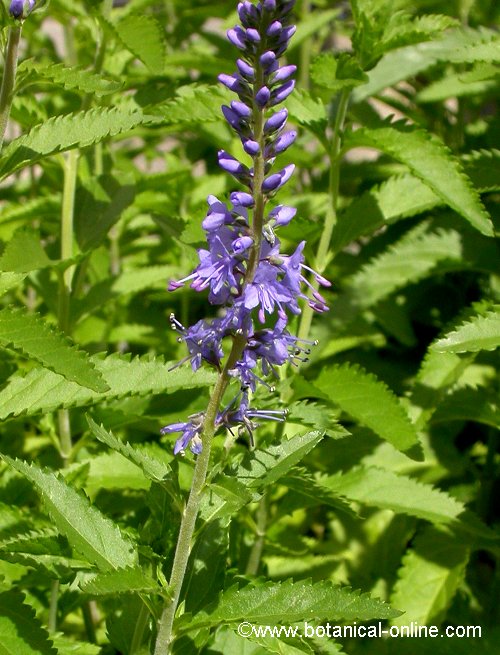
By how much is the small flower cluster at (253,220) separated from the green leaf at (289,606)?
47 cm

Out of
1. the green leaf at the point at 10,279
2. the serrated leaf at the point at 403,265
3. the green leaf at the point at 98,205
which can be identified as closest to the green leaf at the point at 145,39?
the green leaf at the point at 98,205

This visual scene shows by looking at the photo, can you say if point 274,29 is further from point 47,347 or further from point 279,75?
point 47,347

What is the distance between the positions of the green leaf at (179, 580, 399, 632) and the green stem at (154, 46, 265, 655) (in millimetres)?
51

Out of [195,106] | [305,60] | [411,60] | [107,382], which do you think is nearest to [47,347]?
[107,382]

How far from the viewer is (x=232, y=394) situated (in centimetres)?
225

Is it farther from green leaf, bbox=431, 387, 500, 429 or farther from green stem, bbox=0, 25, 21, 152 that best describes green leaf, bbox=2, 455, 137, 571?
green leaf, bbox=431, 387, 500, 429

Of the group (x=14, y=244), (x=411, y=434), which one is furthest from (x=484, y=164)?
(x=14, y=244)

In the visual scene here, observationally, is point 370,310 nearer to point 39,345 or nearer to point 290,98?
point 290,98

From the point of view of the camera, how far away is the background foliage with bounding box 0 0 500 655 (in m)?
1.80

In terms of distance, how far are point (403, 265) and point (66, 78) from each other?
1.62 m

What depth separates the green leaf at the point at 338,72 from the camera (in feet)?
7.46

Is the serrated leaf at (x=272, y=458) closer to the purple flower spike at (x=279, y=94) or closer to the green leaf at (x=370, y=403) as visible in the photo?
the green leaf at (x=370, y=403)

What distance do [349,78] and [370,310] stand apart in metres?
1.26

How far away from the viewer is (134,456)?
1.68 meters
